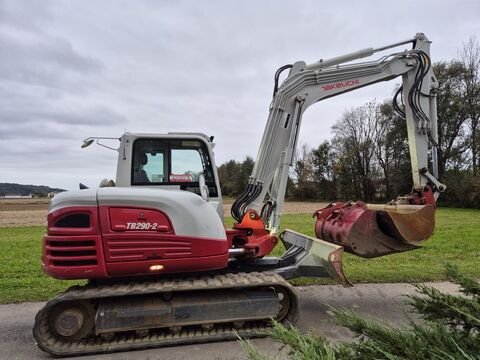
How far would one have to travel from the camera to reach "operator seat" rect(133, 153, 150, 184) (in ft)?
18.9

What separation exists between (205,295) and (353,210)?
2542 mm

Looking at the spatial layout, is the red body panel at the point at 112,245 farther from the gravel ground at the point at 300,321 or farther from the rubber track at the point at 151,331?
the gravel ground at the point at 300,321

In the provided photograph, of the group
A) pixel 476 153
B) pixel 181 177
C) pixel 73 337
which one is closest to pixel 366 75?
pixel 181 177

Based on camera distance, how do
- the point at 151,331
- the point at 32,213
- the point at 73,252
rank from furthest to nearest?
the point at 32,213 → the point at 151,331 → the point at 73,252

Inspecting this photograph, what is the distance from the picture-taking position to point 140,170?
581 centimetres

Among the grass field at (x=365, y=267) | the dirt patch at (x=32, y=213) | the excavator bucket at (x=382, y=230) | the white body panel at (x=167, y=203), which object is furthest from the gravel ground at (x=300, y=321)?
the dirt patch at (x=32, y=213)

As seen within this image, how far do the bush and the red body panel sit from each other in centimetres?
342

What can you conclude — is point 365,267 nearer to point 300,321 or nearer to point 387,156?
point 300,321

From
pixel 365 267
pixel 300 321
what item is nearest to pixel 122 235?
pixel 300 321

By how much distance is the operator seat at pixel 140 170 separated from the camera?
5.76 metres

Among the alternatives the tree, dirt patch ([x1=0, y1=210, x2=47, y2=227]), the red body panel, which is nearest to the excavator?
the red body panel

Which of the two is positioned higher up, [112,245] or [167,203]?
[167,203]

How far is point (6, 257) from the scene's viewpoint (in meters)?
10.5

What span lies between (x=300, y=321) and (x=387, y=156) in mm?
42353
